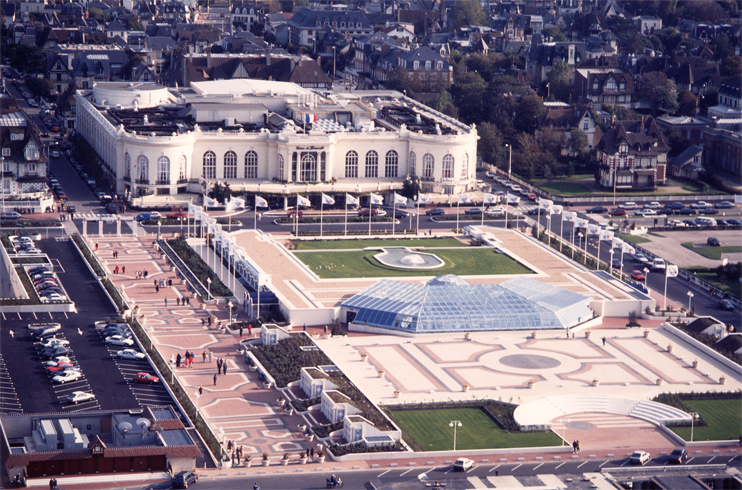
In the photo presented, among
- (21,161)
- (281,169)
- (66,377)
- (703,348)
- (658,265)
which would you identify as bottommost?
(703,348)

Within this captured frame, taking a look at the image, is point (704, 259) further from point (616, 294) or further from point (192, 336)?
point (192, 336)

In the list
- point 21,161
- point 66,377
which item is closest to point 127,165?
point 21,161

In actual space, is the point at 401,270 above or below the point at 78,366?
above

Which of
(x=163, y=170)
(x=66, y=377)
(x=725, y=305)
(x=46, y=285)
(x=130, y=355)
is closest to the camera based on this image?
(x=66, y=377)

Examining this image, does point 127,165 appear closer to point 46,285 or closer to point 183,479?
point 46,285

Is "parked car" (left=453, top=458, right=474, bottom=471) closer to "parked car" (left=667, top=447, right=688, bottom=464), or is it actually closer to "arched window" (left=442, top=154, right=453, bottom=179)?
"parked car" (left=667, top=447, right=688, bottom=464)

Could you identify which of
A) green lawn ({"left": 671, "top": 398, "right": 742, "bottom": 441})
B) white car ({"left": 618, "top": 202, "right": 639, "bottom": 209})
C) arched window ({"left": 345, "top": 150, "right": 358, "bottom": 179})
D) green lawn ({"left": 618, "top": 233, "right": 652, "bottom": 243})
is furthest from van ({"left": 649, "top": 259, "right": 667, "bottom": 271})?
arched window ({"left": 345, "top": 150, "right": 358, "bottom": 179})

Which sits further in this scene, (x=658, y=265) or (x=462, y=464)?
(x=658, y=265)
